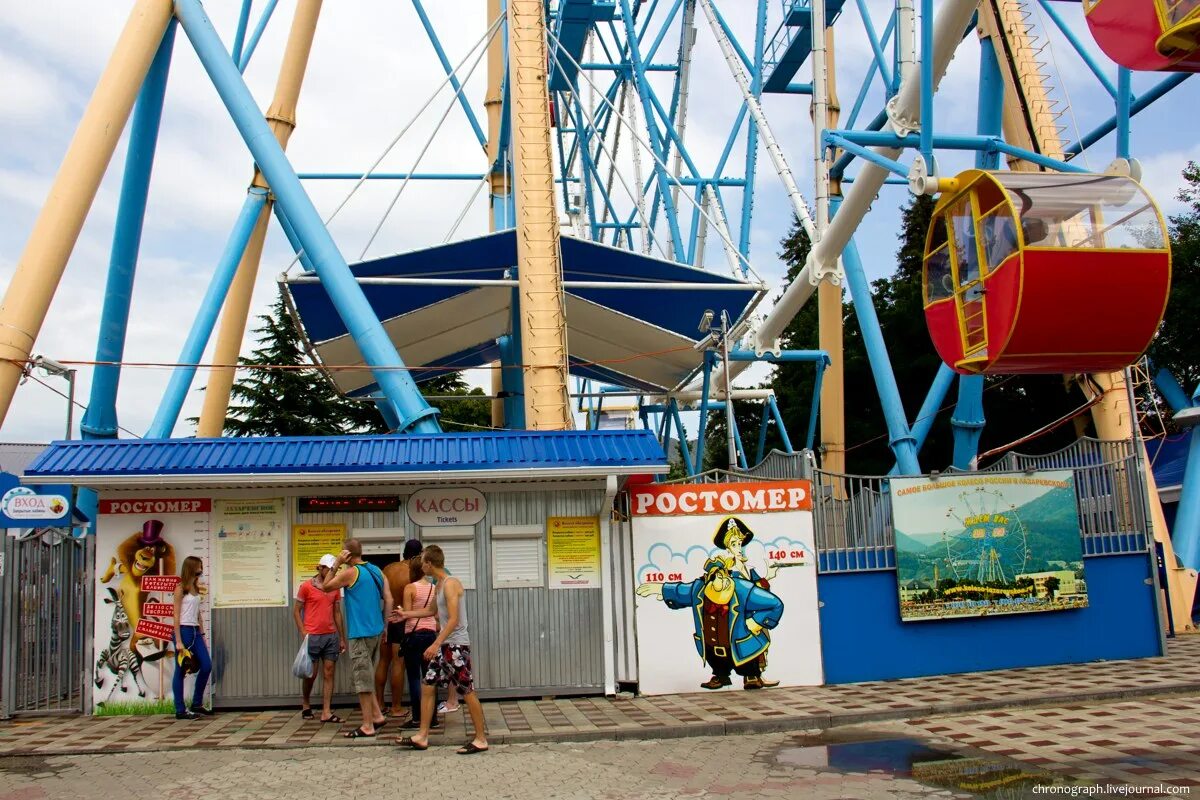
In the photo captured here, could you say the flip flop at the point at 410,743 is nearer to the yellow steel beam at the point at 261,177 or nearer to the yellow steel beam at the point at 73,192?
the yellow steel beam at the point at 73,192

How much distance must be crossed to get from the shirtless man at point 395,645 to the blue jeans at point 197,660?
176 centimetres

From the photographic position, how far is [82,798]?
7.04m

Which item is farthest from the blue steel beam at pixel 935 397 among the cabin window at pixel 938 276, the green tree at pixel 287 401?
the green tree at pixel 287 401

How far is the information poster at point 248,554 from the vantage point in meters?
10.8

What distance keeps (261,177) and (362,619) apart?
34.2 ft

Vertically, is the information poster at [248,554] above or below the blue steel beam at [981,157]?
below

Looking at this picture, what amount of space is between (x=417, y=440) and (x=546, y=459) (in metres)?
1.49

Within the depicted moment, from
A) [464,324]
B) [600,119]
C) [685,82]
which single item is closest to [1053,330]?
[464,324]

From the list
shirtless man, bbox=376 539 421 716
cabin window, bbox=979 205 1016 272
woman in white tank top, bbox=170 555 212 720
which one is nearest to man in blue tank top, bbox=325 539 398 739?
shirtless man, bbox=376 539 421 716

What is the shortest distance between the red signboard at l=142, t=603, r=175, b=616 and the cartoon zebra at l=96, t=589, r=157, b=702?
0.22 meters

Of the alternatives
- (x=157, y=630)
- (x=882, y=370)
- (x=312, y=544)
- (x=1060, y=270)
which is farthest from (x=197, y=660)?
(x=882, y=370)

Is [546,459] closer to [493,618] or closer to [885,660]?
[493,618]

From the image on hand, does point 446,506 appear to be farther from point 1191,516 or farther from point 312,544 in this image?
point 1191,516

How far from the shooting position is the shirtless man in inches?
379
